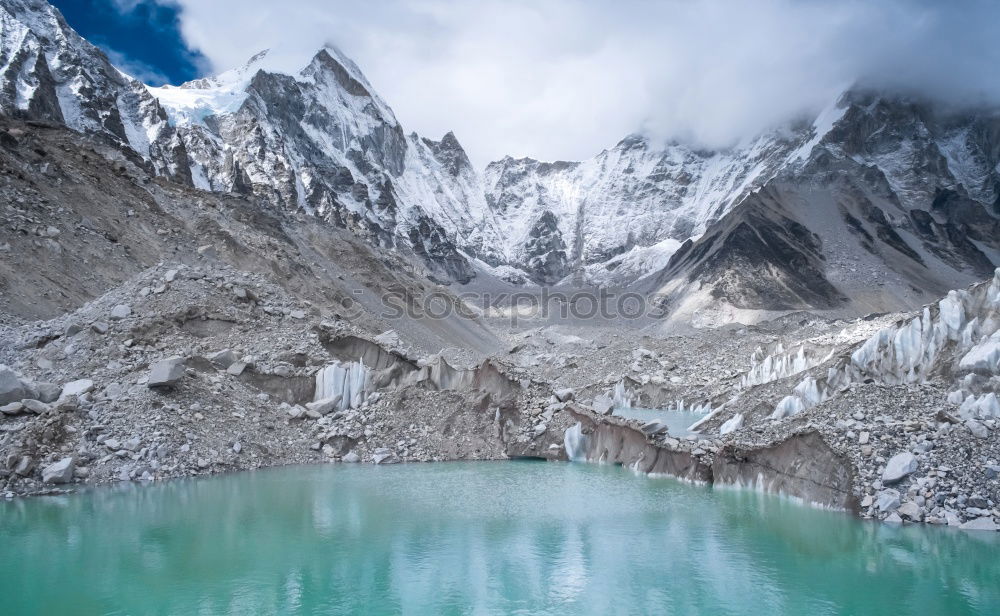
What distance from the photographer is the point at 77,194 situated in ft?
146

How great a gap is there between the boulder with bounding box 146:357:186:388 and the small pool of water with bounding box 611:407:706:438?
20121 millimetres

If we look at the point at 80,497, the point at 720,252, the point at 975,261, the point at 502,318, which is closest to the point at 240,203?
the point at 80,497

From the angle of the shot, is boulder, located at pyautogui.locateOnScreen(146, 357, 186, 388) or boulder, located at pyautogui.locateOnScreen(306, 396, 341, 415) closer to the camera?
boulder, located at pyautogui.locateOnScreen(146, 357, 186, 388)

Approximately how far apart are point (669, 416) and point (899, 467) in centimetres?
2560

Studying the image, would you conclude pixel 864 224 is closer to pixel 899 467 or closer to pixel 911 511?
pixel 899 467

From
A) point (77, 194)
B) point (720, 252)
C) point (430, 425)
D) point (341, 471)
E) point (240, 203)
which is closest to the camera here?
point (341, 471)

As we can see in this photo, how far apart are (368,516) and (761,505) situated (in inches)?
398

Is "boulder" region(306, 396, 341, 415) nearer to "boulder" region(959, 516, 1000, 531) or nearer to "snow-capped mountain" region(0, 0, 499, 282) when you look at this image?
"boulder" region(959, 516, 1000, 531)

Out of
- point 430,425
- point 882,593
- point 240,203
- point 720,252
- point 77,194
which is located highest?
point 720,252

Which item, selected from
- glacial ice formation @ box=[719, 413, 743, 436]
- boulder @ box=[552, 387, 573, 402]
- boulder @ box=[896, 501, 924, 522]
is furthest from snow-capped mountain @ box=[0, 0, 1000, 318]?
boulder @ box=[896, 501, 924, 522]

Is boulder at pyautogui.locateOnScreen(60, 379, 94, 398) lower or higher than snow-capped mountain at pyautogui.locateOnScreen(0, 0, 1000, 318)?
lower

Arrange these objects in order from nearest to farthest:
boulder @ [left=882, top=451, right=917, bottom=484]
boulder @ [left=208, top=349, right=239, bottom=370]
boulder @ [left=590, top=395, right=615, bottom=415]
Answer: boulder @ [left=882, top=451, right=917, bottom=484] < boulder @ [left=208, top=349, right=239, bottom=370] < boulder @ [left=590, top=395, right=615, bottom=415]

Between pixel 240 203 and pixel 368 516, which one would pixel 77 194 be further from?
pixel 368 516

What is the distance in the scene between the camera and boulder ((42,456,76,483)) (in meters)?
17.9
